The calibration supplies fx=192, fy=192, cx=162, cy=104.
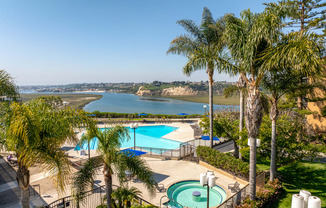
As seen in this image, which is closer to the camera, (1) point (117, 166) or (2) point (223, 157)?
(1) point (117, 166)

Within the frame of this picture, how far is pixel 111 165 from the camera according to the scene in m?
6.32

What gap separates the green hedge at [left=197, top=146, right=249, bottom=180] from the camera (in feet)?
37.9

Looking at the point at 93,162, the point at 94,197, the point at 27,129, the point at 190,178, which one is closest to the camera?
the point at 27,129

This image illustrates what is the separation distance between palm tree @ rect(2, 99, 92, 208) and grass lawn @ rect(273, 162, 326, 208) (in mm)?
9559

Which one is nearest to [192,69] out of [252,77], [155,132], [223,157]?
[252,77]

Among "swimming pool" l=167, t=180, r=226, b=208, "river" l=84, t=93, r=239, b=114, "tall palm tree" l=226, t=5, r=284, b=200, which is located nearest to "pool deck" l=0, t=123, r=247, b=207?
"swimming pool" l=167, t=180, r=226, b=208

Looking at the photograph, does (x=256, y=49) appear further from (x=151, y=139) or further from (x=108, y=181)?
(x=151, y=139)

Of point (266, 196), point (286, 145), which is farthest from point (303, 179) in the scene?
point (266, 196)

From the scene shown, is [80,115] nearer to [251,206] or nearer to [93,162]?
[93,162]

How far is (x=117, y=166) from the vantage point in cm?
625

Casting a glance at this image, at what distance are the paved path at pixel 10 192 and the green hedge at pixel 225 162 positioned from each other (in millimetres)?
10005

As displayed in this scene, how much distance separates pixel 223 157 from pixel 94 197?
814 centimetres

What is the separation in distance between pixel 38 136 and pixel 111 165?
2329 mm

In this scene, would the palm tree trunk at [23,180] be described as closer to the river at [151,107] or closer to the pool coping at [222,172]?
the pool coping at [222,172]
